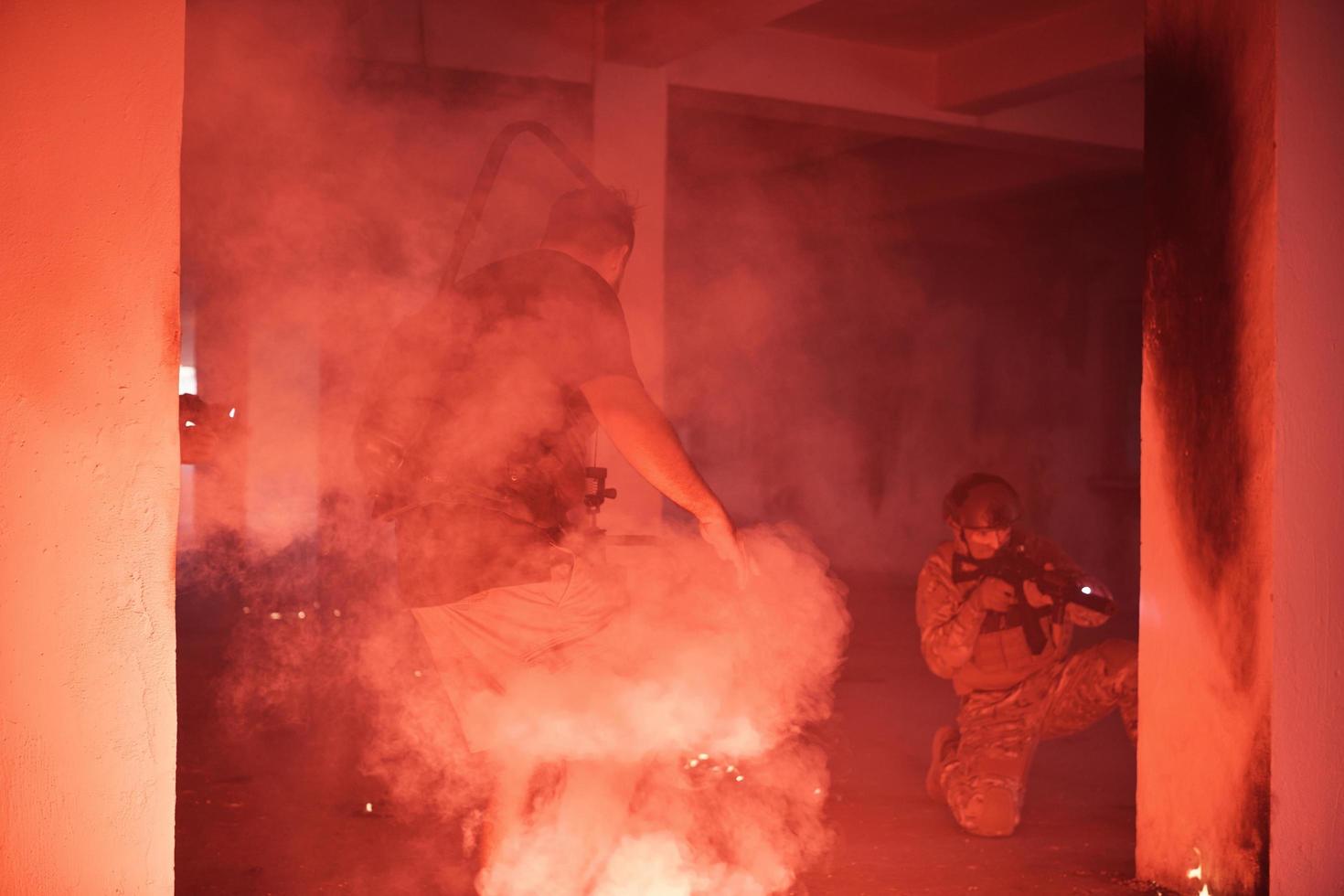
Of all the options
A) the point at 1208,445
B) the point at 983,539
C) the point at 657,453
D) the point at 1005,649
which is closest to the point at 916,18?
the point at 983,539

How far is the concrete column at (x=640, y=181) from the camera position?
6680mm

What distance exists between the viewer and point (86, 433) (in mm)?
2623

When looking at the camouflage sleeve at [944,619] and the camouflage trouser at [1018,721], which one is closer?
the camouflage trouser at [1018,721]

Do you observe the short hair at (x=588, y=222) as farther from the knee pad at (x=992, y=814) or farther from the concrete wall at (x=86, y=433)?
the knee pad at (x=992, y=814)

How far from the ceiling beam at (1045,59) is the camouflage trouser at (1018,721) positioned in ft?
12.2

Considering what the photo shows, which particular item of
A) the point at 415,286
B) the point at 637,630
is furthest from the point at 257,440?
the point at 637,630

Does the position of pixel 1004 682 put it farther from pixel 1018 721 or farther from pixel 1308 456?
pixel 1308 456

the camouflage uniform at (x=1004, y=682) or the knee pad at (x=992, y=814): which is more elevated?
the camouflage uniform at (x=1004, y=682)

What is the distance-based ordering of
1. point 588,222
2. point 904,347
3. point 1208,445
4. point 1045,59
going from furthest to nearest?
point 904,347 → point 1045,59 → point 1208,445 → point 588,222

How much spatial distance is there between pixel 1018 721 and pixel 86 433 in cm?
338

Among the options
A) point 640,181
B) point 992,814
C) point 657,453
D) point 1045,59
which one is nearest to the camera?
point 657,453

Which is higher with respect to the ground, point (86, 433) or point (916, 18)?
point (916, 18)

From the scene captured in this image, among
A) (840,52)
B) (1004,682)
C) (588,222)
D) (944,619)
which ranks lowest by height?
(1004,682)

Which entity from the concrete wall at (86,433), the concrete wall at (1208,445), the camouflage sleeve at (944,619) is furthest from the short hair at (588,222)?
the camouflage sleeve at (944,619)
